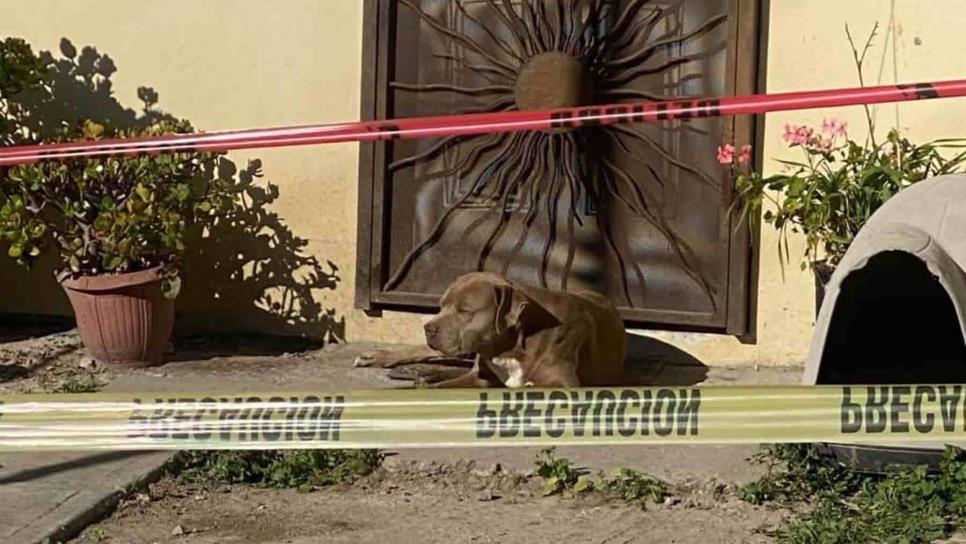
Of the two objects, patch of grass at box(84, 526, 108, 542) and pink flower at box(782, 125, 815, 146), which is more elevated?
pink flower at box(782, 125, 815, 146)

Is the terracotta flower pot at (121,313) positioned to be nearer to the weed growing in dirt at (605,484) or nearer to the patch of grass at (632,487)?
the weed growing in dirt at (605,484)

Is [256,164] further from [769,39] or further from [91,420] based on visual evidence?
[91,420]

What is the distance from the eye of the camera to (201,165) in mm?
7664

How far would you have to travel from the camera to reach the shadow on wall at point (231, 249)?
7898 millimetres

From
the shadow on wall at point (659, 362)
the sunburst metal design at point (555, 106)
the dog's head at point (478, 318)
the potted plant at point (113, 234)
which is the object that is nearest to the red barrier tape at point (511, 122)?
the dog's head at point (478, 318)

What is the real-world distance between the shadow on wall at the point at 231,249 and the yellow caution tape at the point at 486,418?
3.68 metres

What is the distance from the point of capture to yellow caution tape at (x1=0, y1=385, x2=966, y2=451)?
3.85 m

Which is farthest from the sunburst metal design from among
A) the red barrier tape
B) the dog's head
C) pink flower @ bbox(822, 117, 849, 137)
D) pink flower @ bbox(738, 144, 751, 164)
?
the red barrier tape

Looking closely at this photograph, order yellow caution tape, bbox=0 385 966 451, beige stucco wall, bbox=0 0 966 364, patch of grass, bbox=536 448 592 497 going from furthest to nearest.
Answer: beige stucco wall, bbox=0 0 966 364 < patch of grass, bbox=536 448 592 497 < yellow caution tape, bbox=0 385 966 451

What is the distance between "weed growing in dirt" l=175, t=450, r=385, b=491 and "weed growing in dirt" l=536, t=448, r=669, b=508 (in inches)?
26.4

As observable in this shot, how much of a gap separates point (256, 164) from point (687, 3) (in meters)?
2.31

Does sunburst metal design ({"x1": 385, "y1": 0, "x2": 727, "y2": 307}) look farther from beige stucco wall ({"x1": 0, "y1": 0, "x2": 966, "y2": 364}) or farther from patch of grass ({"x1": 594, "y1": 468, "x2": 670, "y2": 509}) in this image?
patch of grass ({"x1": 594, "y1": 468, "x2": 670, "y2": 509})

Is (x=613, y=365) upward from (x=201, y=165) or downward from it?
downward

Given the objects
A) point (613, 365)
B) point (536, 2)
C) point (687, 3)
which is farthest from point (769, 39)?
point (613, 365)
